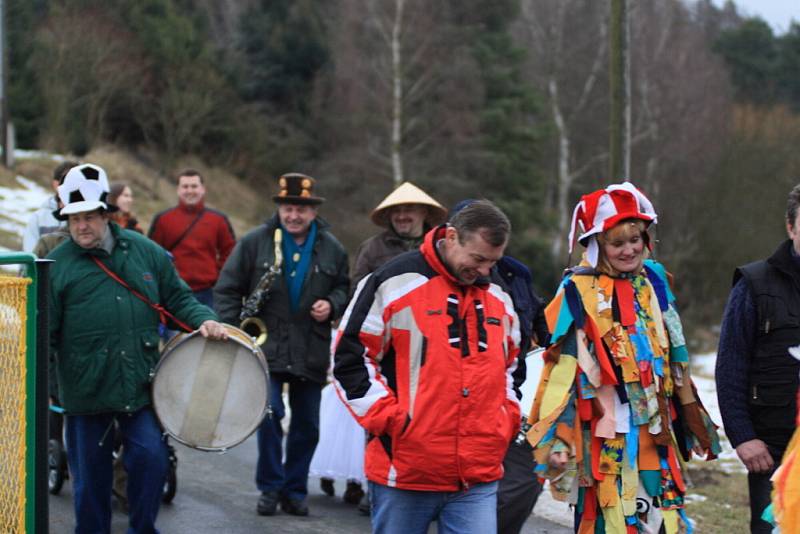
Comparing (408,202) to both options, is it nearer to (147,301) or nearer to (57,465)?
(147,301)

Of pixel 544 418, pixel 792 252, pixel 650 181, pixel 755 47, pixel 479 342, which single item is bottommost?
pixel 544 418

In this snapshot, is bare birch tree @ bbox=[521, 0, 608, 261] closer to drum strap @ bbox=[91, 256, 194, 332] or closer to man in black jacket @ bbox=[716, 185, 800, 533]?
drum strap @ bbox=[91, 256, 194, 332]

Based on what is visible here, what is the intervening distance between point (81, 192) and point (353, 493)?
331 cm

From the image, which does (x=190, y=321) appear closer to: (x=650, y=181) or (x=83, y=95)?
(x=83, y=95)

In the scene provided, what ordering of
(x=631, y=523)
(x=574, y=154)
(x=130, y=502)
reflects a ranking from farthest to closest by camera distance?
(x=574, y=154) → (x=130, y=502) → (x=631, y=523)

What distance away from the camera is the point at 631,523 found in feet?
16.1

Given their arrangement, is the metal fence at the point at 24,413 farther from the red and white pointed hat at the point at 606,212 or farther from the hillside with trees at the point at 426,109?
the hillside with trees at the point at 426,109

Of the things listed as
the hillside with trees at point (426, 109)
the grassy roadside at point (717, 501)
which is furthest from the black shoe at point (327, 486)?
the hillside with trees at point (426, 109)

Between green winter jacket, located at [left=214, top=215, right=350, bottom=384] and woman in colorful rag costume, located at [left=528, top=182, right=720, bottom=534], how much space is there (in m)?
2.97

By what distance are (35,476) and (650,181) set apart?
37731mm

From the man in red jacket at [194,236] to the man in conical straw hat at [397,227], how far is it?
313 centimetres

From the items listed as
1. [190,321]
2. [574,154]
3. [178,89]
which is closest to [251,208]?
[178,89]

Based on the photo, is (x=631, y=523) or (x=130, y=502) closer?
(x=631, y=523)

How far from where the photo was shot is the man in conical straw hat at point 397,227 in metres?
7.67
